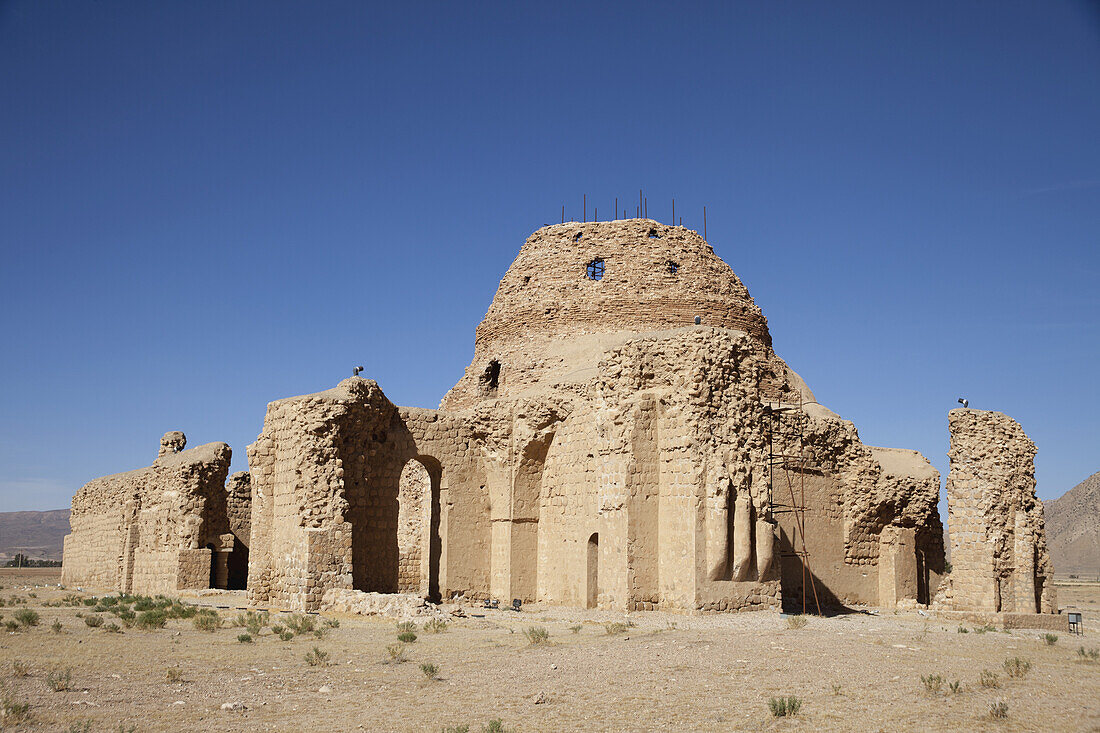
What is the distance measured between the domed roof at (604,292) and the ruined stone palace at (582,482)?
2.4 inches

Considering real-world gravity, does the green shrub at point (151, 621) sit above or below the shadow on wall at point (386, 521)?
below

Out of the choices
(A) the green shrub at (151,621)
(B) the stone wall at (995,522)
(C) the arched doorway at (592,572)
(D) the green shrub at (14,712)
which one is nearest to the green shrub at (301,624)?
(A) the green shrub at (151,621)

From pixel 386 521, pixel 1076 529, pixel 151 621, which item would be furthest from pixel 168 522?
pixel 1076 529

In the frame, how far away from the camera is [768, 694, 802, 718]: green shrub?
25.5 ft

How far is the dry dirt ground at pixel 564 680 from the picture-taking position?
776 cm

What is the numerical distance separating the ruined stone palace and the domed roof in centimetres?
6

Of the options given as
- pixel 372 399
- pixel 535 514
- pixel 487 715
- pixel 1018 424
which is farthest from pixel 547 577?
pixel 487 715

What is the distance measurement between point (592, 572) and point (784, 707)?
32.3 feet

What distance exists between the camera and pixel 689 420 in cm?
1566

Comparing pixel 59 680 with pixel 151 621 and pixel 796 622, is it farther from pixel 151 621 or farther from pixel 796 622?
pixel 796 622

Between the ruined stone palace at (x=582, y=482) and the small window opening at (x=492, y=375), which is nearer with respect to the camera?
the ruined stone palace at (x=582, y=482)

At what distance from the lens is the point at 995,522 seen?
17.0 meters

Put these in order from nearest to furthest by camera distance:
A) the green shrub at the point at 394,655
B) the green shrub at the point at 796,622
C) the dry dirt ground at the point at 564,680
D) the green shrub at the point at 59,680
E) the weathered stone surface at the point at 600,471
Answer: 1. the dry dirt ground at the point at 564,680
2. the green shrub at the point at 59,680
3. the green shrub at the point at 394,655
4. the green shrub at the point at 796,622
5. the weathered stone surface at the point at 600,471

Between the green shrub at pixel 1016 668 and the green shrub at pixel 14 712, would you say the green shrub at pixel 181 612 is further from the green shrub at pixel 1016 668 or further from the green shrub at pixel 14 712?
the green shrub at pixel 1016 668
